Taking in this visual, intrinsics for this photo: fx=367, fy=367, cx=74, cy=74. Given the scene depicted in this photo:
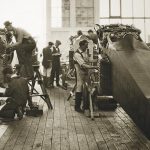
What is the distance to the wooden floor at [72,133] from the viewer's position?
18.9 feet

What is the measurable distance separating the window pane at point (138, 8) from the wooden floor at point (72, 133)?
43.8 ft

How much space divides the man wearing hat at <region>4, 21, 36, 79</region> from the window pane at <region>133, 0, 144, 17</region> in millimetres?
13352

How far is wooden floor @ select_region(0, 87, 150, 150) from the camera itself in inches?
226

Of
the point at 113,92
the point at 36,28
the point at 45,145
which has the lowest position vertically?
the point at 45,145

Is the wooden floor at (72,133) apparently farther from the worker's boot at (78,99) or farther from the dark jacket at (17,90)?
the dark jacket at (17,90)

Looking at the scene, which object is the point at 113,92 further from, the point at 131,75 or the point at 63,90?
the point at 63,90

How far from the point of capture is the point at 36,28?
1970cm

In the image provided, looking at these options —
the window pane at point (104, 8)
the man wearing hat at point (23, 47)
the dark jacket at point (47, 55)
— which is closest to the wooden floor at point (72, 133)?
the man wearing hat at point (23, 47)

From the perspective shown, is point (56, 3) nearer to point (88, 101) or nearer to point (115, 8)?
point (115, 8)

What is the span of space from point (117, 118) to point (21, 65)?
2750 millimetres

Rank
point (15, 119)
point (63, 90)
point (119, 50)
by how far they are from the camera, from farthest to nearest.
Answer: point (63, 90) → point (15, 119) → point (119, 50)

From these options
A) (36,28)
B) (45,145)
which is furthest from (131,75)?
(36,28)

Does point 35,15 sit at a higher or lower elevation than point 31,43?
higher

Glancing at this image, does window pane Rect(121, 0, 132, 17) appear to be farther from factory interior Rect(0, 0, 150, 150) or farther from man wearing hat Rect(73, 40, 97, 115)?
man wearing hat Rect(73, 40, 97, 115)
